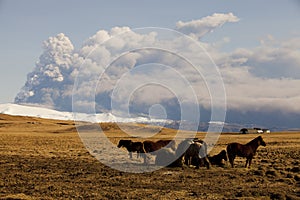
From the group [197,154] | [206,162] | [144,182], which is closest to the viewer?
[144,182]

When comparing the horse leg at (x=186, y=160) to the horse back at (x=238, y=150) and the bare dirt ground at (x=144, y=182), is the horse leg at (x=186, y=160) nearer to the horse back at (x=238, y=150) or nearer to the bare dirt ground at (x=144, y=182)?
the bare dirt ground at (x=144, y=182)

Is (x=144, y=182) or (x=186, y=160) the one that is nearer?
(x=144, y=182)

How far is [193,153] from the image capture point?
24750mm

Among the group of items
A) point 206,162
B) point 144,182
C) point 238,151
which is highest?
point 238,151

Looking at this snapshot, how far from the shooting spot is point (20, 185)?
1891 centimetres

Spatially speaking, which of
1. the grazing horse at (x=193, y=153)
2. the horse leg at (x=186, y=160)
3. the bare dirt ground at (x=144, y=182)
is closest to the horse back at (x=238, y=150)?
the bare dirt ground at (x=144, y=182)

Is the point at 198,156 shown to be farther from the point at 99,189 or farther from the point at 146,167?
the point at 99,189

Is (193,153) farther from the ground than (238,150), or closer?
closer

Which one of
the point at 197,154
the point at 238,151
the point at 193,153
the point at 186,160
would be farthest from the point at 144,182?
the point at 238,151

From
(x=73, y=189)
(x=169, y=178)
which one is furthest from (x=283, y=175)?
(x=73, y=189)

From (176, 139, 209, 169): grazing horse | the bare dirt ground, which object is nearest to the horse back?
the bare dirt ground

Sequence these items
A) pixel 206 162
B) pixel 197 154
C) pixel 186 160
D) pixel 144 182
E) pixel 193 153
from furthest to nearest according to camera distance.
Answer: pixel 186 160, pixel 193 153, pixel 197 154, pixel 206 162, pixel 144 182

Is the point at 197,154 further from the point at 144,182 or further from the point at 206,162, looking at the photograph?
the point at 144,182

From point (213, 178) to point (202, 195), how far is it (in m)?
4.32
